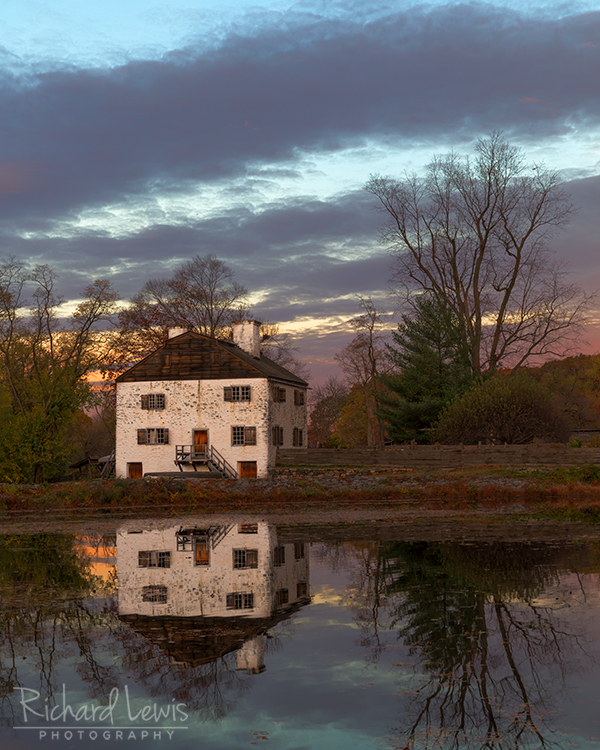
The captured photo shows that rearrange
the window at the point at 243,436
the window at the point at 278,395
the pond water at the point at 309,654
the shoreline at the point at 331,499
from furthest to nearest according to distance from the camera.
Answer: the window at the point at 278,395 → the window at the point at 243,436 → the shoreline at the point at 331,499 → the pond water at the point at 309,654

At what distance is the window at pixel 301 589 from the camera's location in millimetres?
12678

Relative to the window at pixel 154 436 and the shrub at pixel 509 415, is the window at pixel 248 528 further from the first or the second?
the window at pixel 154 436

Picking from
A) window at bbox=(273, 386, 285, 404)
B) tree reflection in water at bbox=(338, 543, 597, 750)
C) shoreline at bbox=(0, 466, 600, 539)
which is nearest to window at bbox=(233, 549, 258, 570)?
tree reflection in water at bbox=(338, 543, 597, 750)

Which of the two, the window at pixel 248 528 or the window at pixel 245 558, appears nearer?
the window at pixel 245 558

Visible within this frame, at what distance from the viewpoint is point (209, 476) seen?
44.4m

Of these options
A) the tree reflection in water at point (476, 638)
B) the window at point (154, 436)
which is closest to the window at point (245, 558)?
the tree reflection in water at point (476, 638)

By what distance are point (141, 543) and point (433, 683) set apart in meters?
14.1

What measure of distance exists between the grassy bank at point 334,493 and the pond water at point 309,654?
15942 mm

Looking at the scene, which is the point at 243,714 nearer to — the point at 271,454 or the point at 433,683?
the point at 433,683

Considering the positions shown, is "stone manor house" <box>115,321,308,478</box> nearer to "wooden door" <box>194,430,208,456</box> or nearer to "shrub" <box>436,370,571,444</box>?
"wooden door" <box>194,430,208,456</box>

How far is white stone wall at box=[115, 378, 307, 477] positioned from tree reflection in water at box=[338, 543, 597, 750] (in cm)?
2972

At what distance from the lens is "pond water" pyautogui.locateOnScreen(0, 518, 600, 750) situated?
22.1 ft

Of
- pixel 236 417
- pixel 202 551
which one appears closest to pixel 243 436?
pixel 236 417

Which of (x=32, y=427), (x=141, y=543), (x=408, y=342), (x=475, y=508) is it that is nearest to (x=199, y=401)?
(x=32, y=427)
